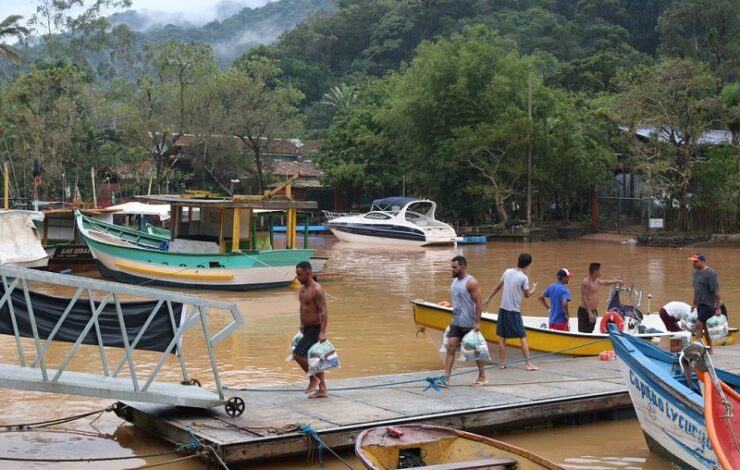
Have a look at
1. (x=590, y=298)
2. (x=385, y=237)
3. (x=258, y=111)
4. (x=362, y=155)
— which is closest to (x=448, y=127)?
(x=362, y=155)

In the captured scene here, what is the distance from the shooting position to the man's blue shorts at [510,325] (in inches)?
468

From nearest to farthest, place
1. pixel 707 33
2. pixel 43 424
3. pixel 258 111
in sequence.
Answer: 1. pixel 43 424
2. pixel 258 111
3. pixel 707 33

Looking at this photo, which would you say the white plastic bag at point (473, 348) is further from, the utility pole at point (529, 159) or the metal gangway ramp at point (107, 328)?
the utility pole at point (529, 159)

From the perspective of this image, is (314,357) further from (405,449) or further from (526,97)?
(526,97)

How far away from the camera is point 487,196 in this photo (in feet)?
149

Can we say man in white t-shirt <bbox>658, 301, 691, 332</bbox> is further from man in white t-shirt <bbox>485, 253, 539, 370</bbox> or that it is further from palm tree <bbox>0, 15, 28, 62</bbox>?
palm tree <bbox>0, 15, 28, 62</bbox>

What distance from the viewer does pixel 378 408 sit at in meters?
9.95

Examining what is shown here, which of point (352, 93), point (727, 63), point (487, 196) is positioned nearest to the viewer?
point (487, 196)

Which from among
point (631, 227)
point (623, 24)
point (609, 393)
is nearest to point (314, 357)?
point (609, 393)

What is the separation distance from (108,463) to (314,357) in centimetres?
230

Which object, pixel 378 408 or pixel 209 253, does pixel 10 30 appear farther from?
pixel 378 408

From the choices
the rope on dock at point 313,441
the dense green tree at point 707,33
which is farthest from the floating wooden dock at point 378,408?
the dense green tree at point 707,33

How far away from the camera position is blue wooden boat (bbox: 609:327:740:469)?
8.23 meters

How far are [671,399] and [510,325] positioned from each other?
341cm
